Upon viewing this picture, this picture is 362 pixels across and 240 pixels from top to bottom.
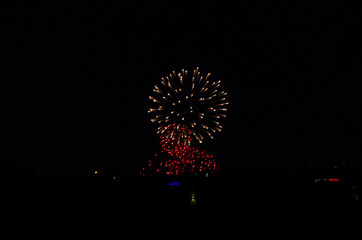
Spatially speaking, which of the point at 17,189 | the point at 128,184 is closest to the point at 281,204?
the point at 128,184

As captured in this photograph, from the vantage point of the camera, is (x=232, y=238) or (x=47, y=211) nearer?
(x=232, y=238)

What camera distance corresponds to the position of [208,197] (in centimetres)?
1538

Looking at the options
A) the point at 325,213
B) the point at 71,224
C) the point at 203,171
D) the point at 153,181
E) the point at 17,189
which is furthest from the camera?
the point at 203,171

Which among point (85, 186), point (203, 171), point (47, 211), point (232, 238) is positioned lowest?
point (232, 238)

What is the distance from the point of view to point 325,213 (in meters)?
13.8

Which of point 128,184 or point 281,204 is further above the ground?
point 128,184

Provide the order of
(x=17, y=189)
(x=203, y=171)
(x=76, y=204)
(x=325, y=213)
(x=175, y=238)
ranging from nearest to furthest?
(x=175, y=238), (x=325, y=213), (x=76, y=204), (x=17, y=189), (x=203, y=171)

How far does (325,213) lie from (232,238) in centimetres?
433

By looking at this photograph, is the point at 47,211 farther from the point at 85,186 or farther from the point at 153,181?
the point at 153,181

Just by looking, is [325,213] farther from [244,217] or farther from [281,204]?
[244,217]

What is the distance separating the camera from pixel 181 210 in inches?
567

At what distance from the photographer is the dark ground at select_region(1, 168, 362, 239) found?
39.4 ft

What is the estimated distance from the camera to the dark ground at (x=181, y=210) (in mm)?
12000

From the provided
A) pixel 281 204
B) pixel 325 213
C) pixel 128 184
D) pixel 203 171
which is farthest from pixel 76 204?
pixel 203 171
